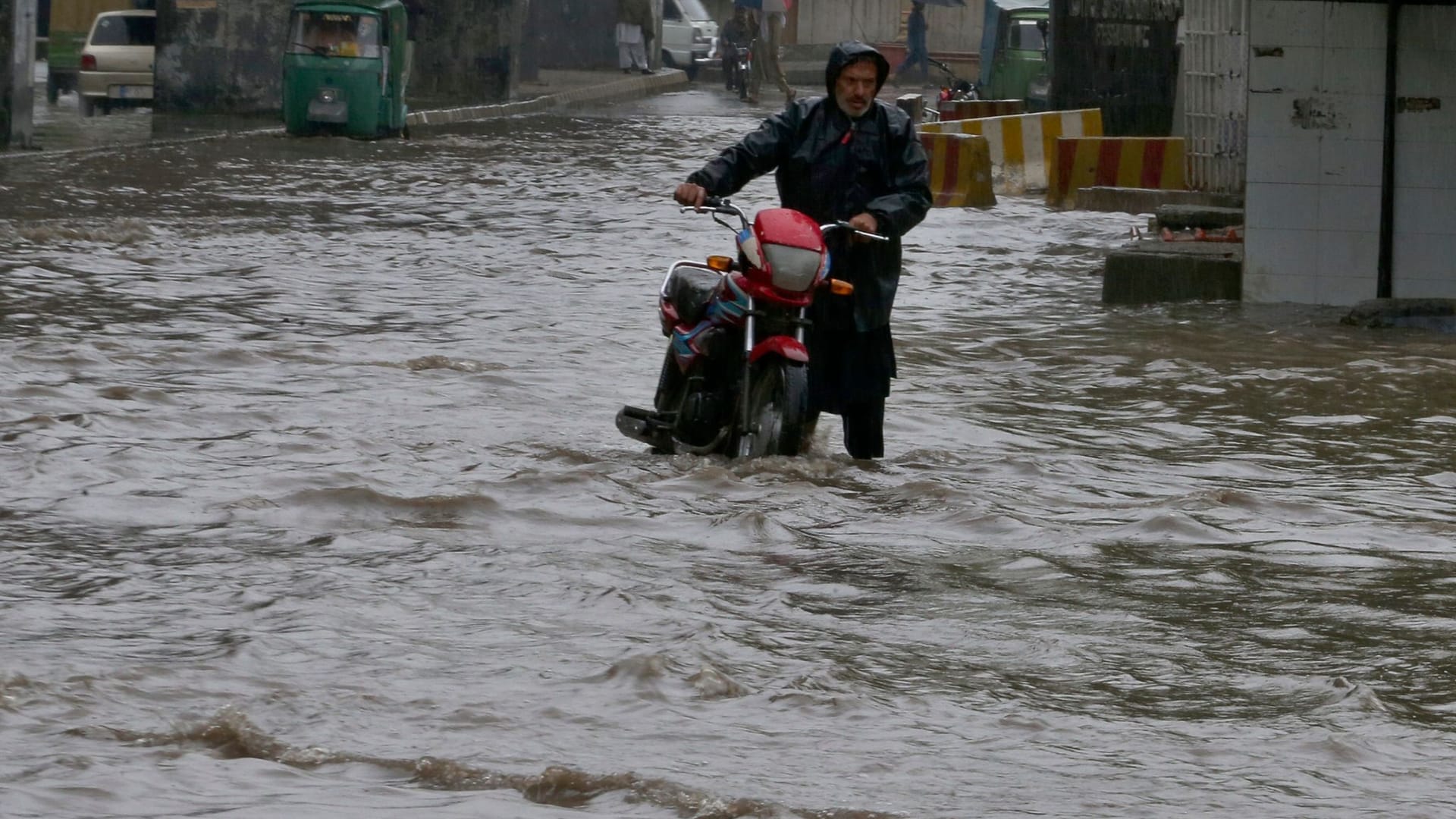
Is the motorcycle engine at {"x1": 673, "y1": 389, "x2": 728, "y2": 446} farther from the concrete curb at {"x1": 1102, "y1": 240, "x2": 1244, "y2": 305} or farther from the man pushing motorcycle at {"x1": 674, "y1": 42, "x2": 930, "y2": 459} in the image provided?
the concrete curb at {"x1": 1102, "y1": 240, "x2": 1244, "y2": 305}

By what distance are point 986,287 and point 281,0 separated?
18829 millimetres

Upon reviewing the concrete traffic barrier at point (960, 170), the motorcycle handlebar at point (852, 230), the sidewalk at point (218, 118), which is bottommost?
the motorcycle handlebar at point (852, 230)

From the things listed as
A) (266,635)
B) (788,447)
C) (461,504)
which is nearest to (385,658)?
(266,635)

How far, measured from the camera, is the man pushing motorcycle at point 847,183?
7547 mm

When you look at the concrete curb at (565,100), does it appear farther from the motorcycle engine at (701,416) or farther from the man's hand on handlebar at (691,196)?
the man's hand on handlebar at (691,196)

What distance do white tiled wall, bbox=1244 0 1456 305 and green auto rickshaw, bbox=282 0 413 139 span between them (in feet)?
50.0

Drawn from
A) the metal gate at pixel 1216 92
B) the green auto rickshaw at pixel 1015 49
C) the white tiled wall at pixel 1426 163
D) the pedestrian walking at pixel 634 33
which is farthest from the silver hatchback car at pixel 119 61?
the white tiled wall at pixel 1426 163

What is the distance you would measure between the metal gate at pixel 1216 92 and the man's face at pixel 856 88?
1013 cm

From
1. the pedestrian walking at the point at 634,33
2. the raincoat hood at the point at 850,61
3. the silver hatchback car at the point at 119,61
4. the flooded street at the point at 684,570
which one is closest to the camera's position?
the flooded street at the point at 684,570

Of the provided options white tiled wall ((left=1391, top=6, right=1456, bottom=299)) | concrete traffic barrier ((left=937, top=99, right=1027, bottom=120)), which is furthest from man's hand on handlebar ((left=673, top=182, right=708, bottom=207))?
concrete traffic barrier ((left=937, top=99, right=1027, bottom=120))

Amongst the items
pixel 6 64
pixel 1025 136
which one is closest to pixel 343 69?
pixel 6 64

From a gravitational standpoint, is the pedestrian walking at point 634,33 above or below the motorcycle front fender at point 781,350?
above

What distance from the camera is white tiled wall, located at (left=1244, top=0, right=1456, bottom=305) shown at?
12.5 metres

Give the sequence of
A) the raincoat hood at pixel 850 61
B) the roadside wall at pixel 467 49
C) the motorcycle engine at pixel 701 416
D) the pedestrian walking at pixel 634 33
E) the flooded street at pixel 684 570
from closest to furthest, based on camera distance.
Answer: the flooded street at pixel 684 570 → the raincoat hood at pixel 850 61 → the motorcycle engine at pixel 701 416 → the roadside wall at pixel 467 49 → the pedestrian walking at pixel 634 33
